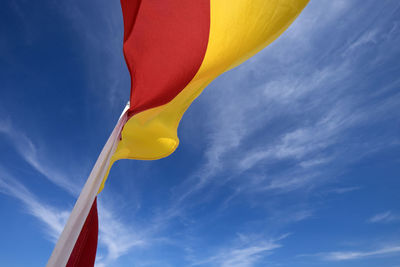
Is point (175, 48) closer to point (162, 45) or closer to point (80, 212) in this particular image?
point (162, 45)

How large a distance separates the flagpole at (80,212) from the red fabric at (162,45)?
2.90 ft

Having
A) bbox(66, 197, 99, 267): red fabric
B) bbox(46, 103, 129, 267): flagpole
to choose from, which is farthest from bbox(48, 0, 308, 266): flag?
bbox(46, 103, 129, 267): flagpole

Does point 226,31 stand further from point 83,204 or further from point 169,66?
point 83,204

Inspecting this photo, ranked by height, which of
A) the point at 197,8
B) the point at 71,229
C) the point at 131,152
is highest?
the point at 197,8

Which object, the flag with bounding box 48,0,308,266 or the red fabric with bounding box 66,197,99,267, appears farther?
the red fabric with bounding box 66,197,99,267

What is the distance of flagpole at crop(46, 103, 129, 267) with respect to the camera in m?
1.78

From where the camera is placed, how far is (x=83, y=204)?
2012 millimetres

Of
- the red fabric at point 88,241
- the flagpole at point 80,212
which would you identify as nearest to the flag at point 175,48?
the red fabric at point 88,241

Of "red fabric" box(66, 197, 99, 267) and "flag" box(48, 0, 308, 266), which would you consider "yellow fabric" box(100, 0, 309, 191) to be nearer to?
"flag" box(48, 0, 308, 266)

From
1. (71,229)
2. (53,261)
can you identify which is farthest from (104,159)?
(53,261)

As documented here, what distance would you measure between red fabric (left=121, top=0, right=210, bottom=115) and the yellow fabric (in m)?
0.14

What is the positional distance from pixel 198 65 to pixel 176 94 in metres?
0.51

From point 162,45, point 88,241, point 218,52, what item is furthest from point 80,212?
point 218,52

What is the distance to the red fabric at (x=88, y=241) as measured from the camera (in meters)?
2.99
